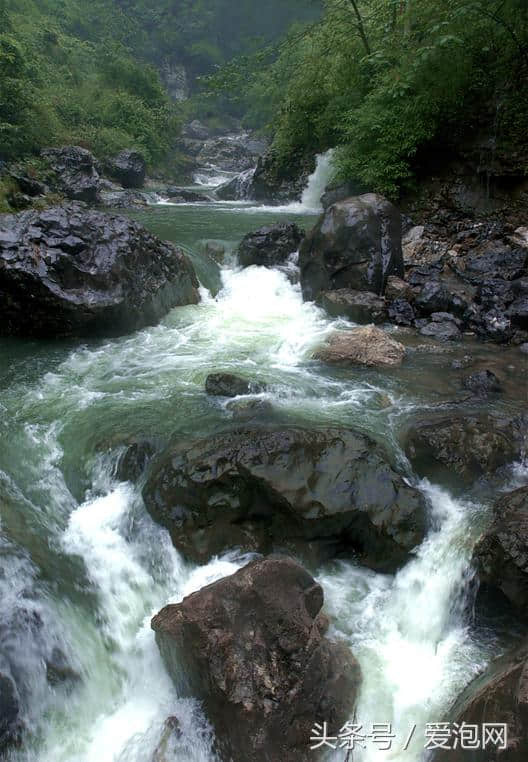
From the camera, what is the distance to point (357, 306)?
374 inches

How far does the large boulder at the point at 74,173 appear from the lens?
19.5 metres

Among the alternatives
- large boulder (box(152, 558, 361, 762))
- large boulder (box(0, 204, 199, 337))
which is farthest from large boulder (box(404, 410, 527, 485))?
Answer: large boulder (box(0, 204, 199, 337))

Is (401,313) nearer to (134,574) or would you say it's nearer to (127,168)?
(134,574)

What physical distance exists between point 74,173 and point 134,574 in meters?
19.6

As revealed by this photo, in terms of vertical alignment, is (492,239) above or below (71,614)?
above

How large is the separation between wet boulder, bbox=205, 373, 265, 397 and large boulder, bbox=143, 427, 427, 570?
5.47 feet

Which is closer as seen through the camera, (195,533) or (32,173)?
(195,533)

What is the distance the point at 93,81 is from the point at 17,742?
36.0 m

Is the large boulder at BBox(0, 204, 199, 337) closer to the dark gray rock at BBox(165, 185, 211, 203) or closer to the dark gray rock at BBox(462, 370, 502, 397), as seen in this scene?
the dark gray rock at BBox(462, 370, 502, 397)

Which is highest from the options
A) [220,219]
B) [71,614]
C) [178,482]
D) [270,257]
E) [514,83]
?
[514,83]

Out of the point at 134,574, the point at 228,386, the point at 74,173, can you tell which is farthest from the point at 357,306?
the point at 74,173

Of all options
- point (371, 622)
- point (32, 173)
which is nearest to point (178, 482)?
point (371, 622)

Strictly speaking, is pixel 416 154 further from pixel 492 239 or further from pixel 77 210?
pixel 77 210

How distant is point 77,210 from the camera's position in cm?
930
